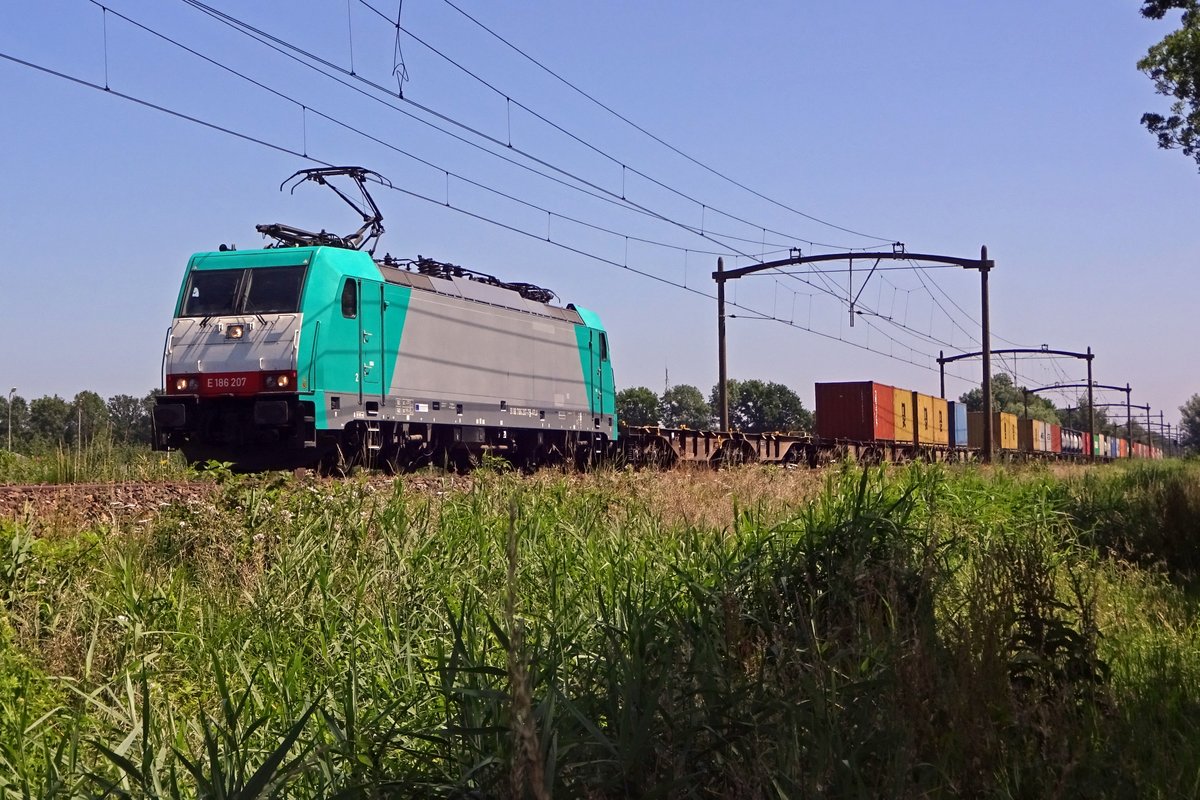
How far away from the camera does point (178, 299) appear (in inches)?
666

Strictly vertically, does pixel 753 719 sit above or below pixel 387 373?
below

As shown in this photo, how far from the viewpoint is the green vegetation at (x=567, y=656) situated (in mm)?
4102

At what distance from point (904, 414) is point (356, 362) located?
24942mm

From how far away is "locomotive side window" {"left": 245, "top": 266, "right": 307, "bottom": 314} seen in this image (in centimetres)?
1608

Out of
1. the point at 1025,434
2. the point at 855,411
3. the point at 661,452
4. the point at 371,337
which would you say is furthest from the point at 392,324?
the point at 1025,434

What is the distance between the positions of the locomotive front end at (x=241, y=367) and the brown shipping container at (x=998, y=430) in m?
35.7

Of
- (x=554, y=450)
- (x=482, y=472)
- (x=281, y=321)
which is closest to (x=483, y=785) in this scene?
(x=482, y=472)

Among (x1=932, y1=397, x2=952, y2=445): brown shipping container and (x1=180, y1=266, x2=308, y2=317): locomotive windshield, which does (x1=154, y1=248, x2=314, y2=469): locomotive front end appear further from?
(x1=932, y1=397, x2=952, y2=445): brown shipping container

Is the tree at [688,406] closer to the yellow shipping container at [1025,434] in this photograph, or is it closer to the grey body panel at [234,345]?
the yellow shipping container at [1025,434]

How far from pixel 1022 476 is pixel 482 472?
11098 mm

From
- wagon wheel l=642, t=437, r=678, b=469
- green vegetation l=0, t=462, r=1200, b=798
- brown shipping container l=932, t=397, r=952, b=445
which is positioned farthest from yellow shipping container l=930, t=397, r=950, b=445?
green vegetation l=0, t=462, r=1200, b=798

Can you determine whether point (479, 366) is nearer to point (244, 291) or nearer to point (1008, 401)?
point (244, 291)

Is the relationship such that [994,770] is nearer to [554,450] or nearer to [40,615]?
[40,615]

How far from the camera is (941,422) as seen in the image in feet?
140
